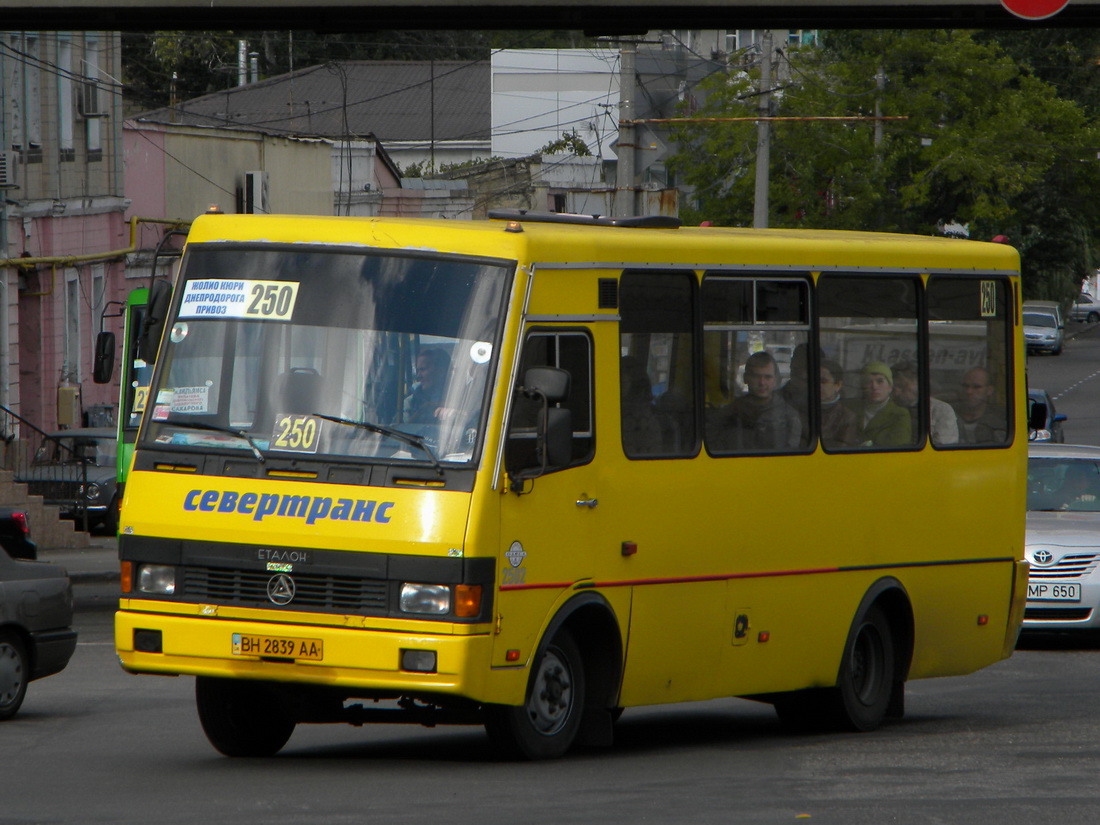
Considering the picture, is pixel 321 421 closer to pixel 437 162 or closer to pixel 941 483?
pixel 941 483

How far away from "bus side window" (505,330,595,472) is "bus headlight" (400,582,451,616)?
2.17ft

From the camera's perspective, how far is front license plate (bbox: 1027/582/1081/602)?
16.2 metres

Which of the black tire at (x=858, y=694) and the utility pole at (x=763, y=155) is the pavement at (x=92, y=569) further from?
the utility pole at (x=763, y=155)

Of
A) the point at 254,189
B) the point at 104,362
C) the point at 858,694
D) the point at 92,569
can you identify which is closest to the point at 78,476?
the point at 92,569

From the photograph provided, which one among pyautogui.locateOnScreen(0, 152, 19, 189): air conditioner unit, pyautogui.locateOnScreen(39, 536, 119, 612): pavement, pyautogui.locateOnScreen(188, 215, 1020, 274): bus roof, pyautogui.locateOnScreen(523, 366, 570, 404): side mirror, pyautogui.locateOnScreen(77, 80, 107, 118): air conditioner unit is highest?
pyautogui.locateOnScreen(77, 80, 107, 118): air conditioner unit

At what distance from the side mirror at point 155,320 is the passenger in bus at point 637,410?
2.26m

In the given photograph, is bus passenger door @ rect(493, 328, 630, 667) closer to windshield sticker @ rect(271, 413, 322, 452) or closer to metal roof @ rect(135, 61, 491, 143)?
windshield sticker @ rect(271, 413, 322, 452)

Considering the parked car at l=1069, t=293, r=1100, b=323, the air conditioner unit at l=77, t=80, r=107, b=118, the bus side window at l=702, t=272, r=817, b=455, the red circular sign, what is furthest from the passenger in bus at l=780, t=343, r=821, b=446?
the parked car at l=1069, t=293, r=1100, b=323

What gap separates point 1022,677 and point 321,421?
7.42 metres

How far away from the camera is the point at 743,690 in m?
10.7

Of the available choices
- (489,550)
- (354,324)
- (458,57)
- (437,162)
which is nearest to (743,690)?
(489,550)

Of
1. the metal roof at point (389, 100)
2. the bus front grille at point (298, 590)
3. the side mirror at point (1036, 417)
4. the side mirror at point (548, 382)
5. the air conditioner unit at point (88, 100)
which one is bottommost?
the bus front grille at point (298, 590)

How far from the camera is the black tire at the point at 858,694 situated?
11.6m

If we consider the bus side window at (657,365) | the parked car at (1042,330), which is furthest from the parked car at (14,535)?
the parked car at (1042,330)
